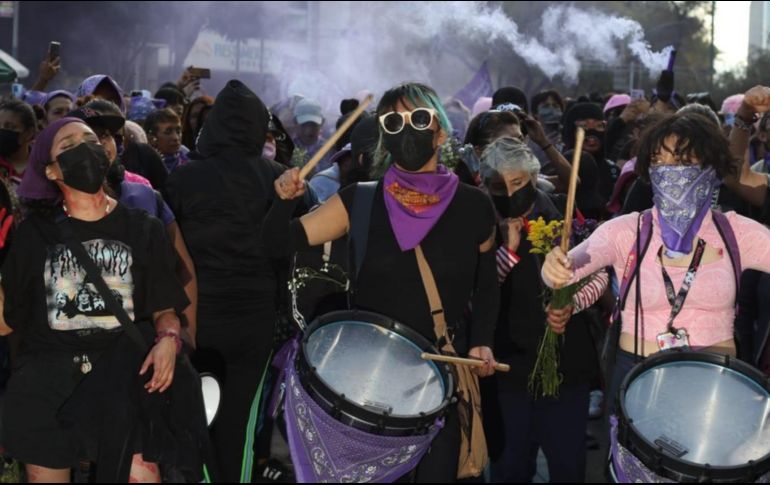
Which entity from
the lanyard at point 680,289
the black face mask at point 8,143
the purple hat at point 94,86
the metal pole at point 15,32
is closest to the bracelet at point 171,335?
the lanyard at point 680,289

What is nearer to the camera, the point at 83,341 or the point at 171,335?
the point at 83,341

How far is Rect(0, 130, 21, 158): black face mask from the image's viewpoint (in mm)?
6907

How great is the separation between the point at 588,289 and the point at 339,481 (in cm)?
129

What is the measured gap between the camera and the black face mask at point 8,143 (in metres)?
6.91

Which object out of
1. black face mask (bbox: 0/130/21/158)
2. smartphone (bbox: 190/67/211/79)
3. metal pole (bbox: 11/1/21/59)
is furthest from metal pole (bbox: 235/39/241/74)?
black face mask (bbox: 0/130/21/158)

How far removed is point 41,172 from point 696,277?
2.55 meters

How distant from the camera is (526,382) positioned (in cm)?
520

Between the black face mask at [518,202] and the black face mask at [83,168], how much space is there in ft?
6.44

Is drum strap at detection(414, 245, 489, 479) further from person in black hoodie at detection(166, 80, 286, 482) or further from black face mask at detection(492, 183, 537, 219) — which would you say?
person in black hoodie at detection(166, 80, 286, 482)

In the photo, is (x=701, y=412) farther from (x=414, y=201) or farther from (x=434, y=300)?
(x=414, y=201)

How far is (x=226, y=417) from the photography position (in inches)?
217

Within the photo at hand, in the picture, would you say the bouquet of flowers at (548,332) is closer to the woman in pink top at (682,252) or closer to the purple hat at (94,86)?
the woman in pink top at (682,252)

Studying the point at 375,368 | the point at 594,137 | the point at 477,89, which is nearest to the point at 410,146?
the point at 375,368

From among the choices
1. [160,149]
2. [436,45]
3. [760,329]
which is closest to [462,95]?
[160,149]
